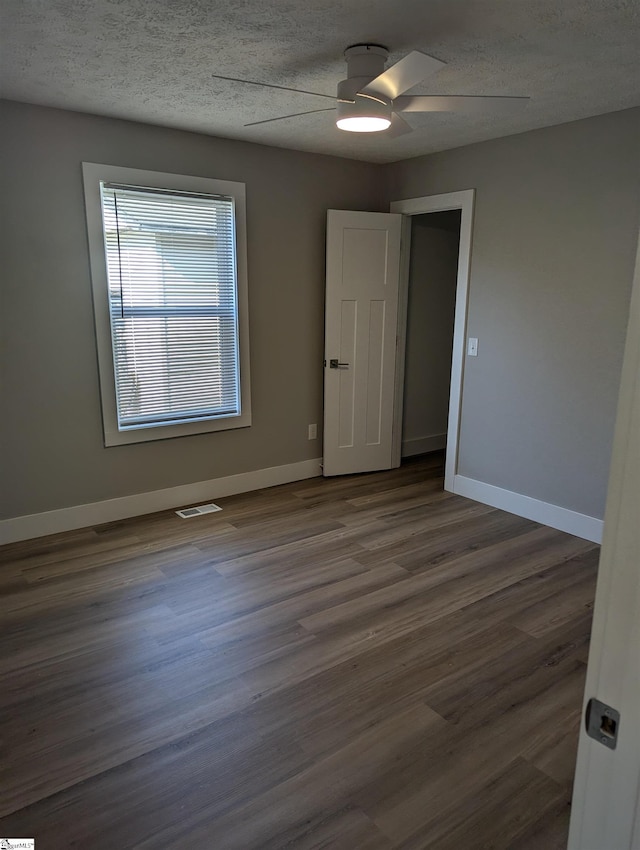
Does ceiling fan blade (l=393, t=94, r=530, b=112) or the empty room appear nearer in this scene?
the empty room

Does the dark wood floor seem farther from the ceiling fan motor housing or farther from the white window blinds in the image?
the ceiling fan motor housing

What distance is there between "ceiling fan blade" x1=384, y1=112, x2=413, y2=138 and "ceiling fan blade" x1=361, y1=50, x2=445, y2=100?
0.22m

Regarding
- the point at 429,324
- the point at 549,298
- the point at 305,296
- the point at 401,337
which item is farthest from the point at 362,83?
the point at 429,324

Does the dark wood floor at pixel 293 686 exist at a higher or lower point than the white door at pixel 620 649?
lower

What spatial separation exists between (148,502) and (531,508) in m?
2.75

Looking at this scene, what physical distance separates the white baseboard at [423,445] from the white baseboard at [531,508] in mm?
1079

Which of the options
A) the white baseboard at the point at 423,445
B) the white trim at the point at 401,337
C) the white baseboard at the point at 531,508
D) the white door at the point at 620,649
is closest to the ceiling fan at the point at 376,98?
the white door at the point at 620,649

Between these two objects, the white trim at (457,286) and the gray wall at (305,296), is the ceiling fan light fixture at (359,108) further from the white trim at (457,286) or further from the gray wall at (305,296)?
the white trim at (457,286)

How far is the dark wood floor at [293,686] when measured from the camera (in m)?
1.74

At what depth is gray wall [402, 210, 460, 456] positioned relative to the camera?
529 cm

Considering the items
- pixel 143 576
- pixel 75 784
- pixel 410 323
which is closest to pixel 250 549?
pixel 143 576

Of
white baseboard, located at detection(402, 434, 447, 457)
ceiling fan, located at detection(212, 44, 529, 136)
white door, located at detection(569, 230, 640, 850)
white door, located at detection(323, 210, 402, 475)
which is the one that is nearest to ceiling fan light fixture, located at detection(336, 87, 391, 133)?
ceiling fan, located at detection(212, 44, 529, 136)

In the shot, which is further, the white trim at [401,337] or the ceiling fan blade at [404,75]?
the white trim at [401,337]

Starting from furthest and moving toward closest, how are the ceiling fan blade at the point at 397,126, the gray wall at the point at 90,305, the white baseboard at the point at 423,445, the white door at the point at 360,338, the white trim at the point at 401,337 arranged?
1. the white baseboard at the point at 423,445
2. the white trim at the point at 401,337
3. the white door at the point at 360,338
4. the gray wall at the point at 90,305
5. the ceiling fan blade at the point at 397,126
